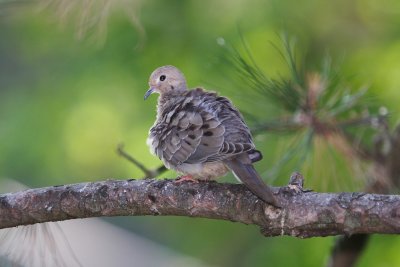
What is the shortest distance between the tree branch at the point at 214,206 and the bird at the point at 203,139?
14 centimetres

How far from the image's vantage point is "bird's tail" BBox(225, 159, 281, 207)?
2877 millimetres

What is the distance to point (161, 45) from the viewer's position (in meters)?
5.61

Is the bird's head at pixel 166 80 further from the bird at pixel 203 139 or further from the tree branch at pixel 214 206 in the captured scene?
the tree branch at pixel 214 206

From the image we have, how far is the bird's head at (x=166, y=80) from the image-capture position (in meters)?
4.10

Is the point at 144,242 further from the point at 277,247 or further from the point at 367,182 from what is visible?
the point at 367,182

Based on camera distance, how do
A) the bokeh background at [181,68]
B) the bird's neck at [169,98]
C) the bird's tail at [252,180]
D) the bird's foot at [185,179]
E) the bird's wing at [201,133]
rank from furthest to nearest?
the bokeh background at [181,68], the bird's neck at [169,98], the bird's wing at [201,133], the bird's foot at [185,179], the bird's tail at [252,180]

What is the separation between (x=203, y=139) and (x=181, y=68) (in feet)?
7.29

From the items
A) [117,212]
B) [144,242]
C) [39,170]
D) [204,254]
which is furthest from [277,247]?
[117,212]

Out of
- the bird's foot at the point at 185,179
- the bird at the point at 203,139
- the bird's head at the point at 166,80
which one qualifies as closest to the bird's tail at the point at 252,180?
the bird at the point at 203,139

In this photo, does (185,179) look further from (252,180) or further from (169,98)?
(169,98)

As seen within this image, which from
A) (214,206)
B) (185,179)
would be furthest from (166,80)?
(214,206)

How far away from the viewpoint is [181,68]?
18.3ft

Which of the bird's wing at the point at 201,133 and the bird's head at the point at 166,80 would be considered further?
the bird's head at the point at 166,80

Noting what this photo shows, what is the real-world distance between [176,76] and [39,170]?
2116 millimetres
